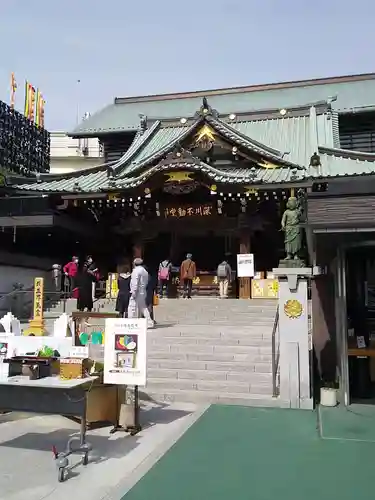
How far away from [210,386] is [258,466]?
3.57 m

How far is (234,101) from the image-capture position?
956 inches

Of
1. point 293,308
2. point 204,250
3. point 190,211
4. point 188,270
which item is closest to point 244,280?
point 188,270

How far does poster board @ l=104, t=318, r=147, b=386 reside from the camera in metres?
6.06

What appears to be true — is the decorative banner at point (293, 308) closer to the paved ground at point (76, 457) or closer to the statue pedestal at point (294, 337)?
the statue pedestal at point (294, 337)

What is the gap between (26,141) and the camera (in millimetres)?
22078

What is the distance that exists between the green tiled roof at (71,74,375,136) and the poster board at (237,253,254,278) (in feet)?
25.7

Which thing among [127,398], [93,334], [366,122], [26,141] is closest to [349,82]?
[366,122]

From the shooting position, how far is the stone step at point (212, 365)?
9.29 m

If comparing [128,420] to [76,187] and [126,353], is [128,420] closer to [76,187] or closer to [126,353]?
[126,353]

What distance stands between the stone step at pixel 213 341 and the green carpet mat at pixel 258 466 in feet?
11.4

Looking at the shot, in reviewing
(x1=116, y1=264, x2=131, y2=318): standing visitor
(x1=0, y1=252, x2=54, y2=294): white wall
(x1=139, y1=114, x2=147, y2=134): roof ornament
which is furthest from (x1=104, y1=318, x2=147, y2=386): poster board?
(x1=139, y1=114, x2=147, y2=134): roof ornament

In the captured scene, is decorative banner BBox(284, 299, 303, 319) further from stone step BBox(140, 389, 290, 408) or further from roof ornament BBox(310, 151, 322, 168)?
roof ornament BBox(310, 151, 322, 168)

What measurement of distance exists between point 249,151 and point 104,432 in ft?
42.4

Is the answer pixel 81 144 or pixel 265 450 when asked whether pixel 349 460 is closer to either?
pixel 265 450
